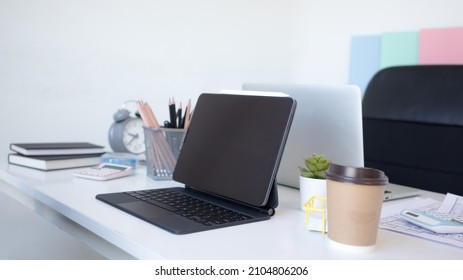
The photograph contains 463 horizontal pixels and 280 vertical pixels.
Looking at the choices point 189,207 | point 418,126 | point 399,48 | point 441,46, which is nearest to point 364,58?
point 399,48

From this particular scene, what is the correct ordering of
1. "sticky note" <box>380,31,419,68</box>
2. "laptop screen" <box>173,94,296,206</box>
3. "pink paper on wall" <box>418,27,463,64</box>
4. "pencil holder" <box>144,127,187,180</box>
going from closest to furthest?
"laptop screen" <box>173,94,296,206</box>, "pencil holder" <box>144,127,187,180</box>, "pink paper on wall" <box>418,27,463,64</box>, "sticky note" <box>380,31,419,68</box>

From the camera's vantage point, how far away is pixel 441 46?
104 inches

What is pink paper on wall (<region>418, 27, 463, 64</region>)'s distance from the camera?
2.60 meters

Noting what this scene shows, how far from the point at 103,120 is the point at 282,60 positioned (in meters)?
1.51

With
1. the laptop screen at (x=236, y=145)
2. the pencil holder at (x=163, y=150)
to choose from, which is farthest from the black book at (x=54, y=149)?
the laptop screen at (x=236, y=145)

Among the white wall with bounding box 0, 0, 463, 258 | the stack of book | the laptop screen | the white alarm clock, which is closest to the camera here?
the laptop screen

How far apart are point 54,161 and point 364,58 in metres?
2.28

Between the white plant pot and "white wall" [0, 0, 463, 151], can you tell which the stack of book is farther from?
"white wall" [0, 0, 463, 151]

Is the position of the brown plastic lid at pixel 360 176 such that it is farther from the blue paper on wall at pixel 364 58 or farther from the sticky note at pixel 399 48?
the blue paper on wall at pixel 364 58

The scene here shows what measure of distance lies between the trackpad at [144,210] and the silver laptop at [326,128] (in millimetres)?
445

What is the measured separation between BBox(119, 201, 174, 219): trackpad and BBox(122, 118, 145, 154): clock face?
2.43 ft

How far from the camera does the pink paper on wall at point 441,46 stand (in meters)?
2.60

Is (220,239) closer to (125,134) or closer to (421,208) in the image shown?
(421,208)

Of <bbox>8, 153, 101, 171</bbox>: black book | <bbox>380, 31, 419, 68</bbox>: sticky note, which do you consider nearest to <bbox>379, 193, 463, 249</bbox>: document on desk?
<bbox>8, 153, 101, 171</bbox>: black book
